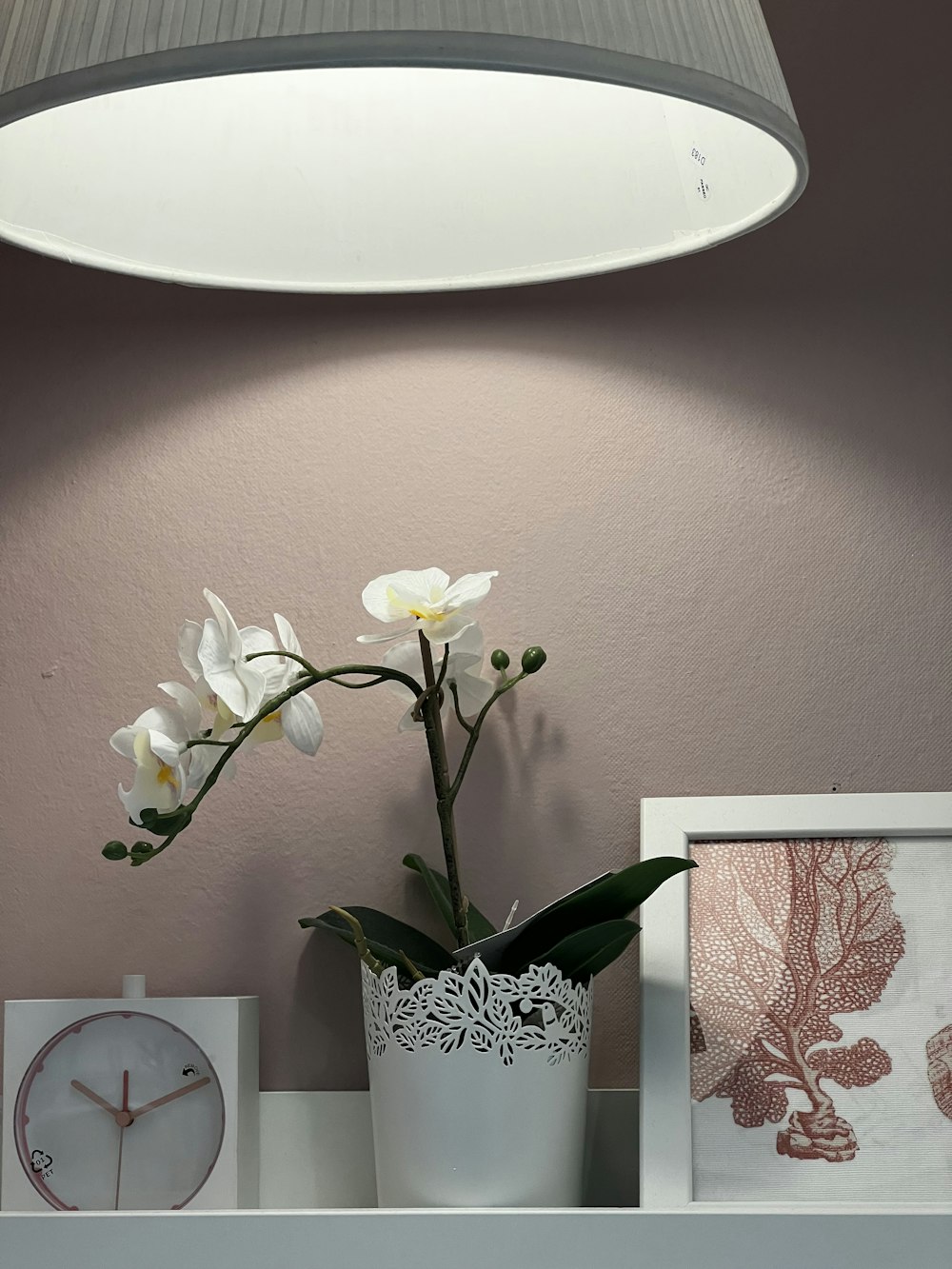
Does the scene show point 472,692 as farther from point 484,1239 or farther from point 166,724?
point 484,1239

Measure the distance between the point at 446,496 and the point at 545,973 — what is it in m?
0.43

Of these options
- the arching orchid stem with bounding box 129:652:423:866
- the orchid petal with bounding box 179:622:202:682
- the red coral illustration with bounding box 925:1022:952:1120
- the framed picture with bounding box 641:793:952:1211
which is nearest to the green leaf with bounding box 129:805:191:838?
the arching orchid stem with bounding box 129:652:423:866

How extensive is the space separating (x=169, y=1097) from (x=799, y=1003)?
1.63ft

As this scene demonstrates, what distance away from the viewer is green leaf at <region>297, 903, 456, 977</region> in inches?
41.4

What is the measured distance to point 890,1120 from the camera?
0.98 metres

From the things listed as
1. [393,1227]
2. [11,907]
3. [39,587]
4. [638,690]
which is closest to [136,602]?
[39,587]

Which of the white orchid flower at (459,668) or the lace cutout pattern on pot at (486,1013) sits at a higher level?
the white orchid flower at (459,668)

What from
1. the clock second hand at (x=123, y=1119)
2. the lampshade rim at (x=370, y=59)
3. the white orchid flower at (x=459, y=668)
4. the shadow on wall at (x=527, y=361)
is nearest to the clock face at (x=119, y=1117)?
the clock second hand at (x=123, y=1119)

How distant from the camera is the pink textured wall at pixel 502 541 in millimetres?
1121

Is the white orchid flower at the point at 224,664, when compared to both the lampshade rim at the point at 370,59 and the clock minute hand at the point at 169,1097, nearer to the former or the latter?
the clock minute hand at the point at 169,1097

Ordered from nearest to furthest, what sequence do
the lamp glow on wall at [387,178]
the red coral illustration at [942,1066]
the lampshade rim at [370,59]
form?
1. the lampshade rim at [370,59]
2. the lamp glow on wall at [387,178]
3. the red coral illustration at [942,1066]

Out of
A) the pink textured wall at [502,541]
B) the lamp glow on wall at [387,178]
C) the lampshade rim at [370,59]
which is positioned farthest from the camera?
the pink textured wall at [502,541]

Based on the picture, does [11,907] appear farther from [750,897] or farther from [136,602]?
[750,897]

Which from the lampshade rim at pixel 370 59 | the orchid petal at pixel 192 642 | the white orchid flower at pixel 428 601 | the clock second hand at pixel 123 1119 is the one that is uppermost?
the lampshade rim at pixel 370 59
